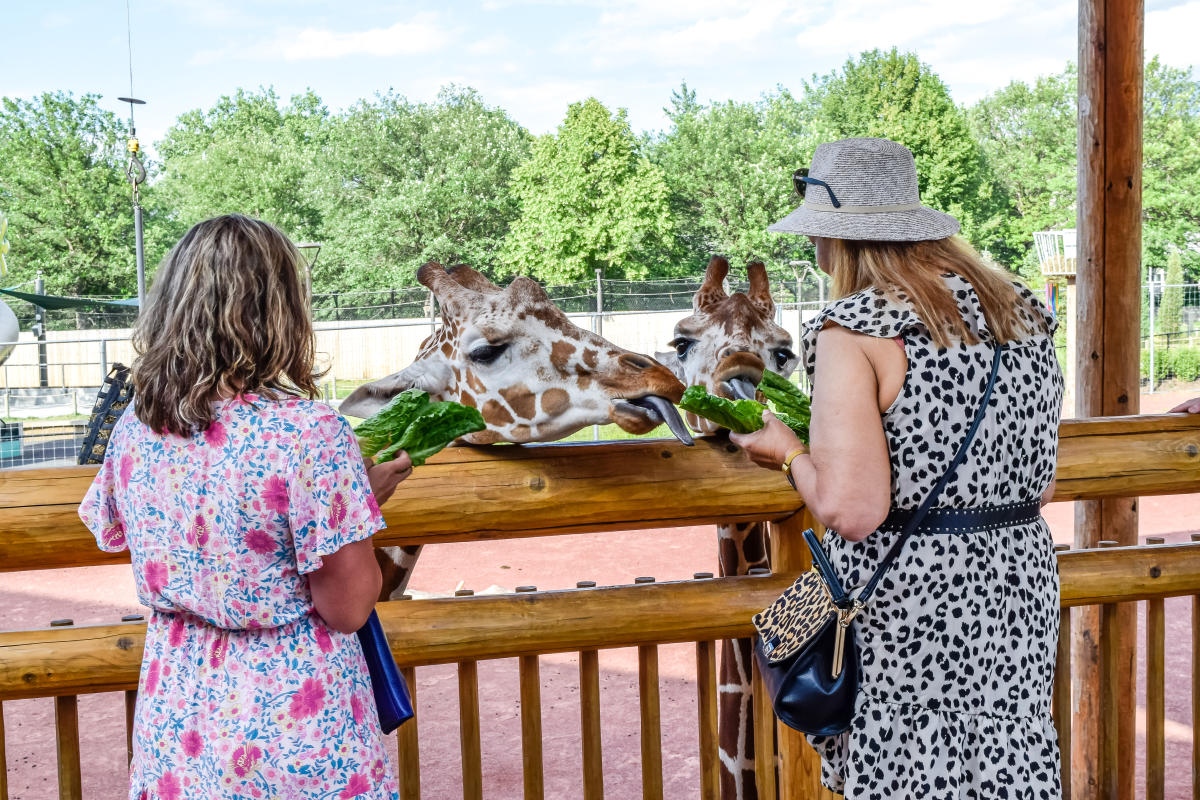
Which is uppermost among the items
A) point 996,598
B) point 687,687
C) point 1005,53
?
point 1005,53

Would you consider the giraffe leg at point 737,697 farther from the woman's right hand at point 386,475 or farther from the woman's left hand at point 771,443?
the woman's right hand at point 386,475

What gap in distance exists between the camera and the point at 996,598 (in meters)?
1.95

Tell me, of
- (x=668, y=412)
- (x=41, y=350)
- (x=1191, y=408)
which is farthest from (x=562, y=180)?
(x=668, y=412)

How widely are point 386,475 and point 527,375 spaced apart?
0.94 m

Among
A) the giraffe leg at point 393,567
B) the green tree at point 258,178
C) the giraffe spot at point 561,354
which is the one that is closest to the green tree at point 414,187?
the green tree at point 258,178

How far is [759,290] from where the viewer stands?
3.98 m

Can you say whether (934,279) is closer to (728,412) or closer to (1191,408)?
(728,412)

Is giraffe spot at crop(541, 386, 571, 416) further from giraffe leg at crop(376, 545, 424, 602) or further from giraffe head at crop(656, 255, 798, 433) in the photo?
giraffe head at crop(656, 255, 798, 433)

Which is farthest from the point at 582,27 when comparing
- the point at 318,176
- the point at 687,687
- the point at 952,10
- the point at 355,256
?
the point at 687,687

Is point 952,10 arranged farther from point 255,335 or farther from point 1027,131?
point 255,335

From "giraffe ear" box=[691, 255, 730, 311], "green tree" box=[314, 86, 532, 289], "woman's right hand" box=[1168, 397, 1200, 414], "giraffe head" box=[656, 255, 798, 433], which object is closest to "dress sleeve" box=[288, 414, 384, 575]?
"giraffe head" box=[656, 255, 798, 433]

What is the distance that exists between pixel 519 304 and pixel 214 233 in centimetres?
128

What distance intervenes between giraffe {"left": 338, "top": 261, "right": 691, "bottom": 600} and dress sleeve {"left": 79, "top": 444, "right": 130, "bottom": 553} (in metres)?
0.87

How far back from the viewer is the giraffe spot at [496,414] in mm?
2799
